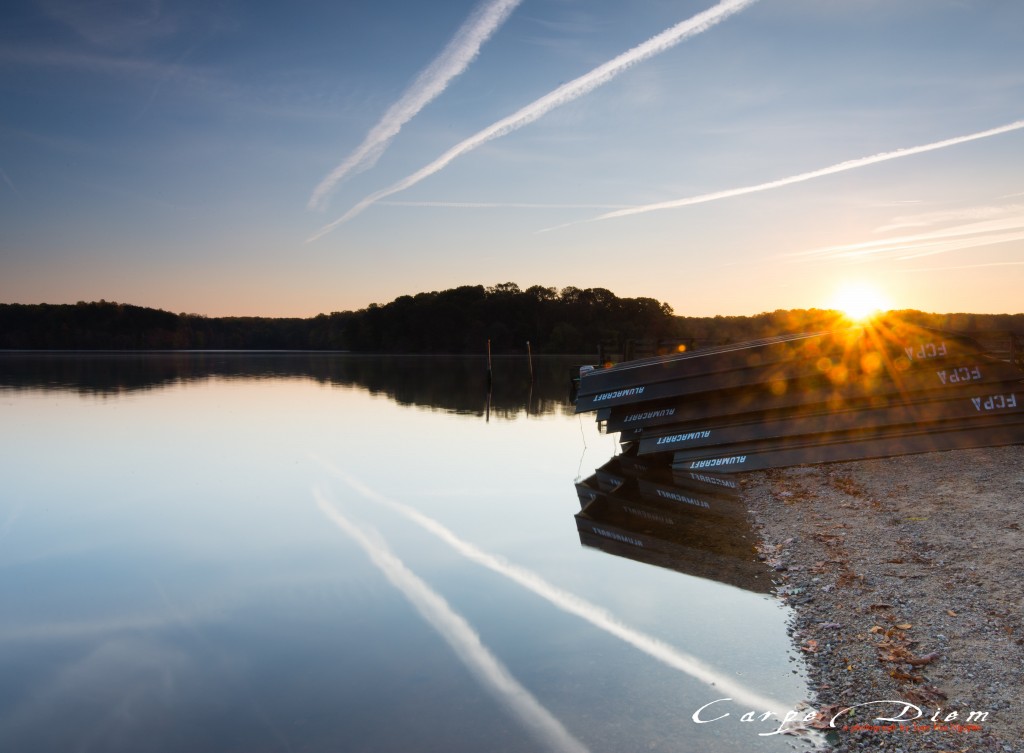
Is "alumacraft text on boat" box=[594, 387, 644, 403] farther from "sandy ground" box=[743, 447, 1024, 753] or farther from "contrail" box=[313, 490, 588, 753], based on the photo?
"contrail" box=[313, 490, 588, 753]

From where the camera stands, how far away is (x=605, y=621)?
21.9 feet

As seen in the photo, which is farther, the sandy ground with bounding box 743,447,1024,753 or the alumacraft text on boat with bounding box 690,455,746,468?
the alumacraft text on boat with bounding box 690,455,746,468

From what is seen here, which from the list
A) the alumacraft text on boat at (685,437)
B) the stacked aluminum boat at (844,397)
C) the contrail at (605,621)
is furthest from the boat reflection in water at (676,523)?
the contrail at (605,621)

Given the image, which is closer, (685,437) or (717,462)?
(717,462)

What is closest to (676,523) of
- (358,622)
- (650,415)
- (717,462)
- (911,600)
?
(911,600)

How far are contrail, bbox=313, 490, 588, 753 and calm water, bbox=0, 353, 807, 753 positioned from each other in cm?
2

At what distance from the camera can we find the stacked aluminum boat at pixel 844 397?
13805 mm

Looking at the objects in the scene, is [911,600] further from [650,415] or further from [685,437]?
[650,415]

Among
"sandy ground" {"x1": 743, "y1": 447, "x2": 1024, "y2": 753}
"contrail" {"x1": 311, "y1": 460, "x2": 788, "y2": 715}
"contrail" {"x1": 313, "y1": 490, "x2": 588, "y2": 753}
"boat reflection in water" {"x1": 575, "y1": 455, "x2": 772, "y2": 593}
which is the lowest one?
"boat reflection in water" {"x1": 575, "y1": 455, "x2": 772, "y2": 593}

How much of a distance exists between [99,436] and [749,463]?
17.8 meters

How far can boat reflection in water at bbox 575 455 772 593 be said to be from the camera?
826 centimetres

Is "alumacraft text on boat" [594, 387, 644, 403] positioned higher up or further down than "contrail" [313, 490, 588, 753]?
higher up

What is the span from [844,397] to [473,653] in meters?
10.9

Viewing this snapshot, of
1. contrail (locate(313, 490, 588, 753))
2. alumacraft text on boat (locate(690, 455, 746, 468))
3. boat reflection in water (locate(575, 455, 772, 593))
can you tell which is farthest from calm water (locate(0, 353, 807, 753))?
alumacraft text on boat (locate(690, 455, 746, 468))
